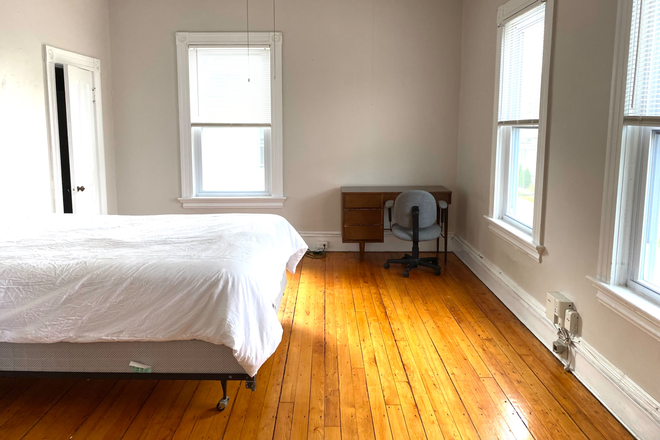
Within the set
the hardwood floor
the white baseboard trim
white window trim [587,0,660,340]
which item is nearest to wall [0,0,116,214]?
the hardwood floor

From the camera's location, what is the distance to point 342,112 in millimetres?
5688

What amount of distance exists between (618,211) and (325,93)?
3.61 meters

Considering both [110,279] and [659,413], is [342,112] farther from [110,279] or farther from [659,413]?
[659,413]

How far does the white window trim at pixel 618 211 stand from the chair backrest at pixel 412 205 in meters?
2.27

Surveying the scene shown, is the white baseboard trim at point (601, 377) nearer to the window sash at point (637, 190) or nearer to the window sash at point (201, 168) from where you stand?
the window sash at point (637, 190)

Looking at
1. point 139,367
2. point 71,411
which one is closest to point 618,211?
point 139,367

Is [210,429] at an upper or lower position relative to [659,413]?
lower

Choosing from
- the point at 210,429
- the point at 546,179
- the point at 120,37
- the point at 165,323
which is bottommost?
the point at 210,429

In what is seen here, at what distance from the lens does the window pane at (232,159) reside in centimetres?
573

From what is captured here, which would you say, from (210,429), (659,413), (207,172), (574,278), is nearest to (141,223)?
(210,429)

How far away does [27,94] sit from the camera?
408cm

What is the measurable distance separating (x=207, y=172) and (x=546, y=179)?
11.8 ft

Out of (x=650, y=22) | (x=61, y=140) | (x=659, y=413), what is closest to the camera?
(x=659, y=413)

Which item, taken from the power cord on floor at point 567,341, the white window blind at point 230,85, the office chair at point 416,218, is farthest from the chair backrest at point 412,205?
the power cord on floor at point 567,341
